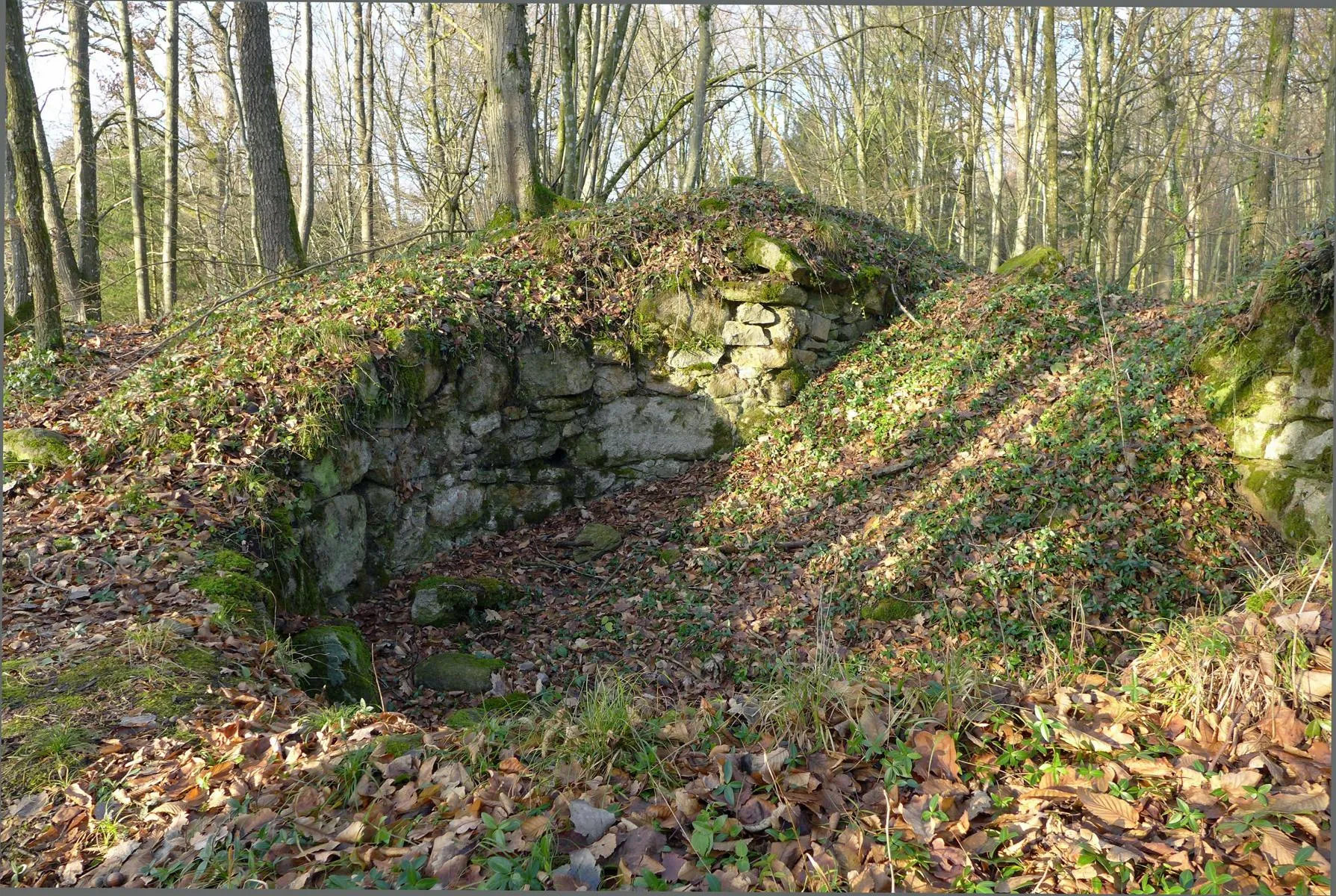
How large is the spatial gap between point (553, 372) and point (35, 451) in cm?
425

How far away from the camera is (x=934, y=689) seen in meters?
2.93

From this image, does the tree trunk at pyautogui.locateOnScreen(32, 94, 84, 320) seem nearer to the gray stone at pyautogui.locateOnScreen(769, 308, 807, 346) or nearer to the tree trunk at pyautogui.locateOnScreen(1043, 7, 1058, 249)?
the gray stone at pyautogui.locateOnScreen(769, 308, 807, 346)

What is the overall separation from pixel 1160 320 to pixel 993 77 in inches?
405

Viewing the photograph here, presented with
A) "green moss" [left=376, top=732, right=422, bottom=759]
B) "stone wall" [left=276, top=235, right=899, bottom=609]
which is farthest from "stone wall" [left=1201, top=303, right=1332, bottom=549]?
"green moss" [left=376, top=732, right=422, bottom=759]

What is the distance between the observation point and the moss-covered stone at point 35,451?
195 inches

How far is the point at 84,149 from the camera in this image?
9.76 meters

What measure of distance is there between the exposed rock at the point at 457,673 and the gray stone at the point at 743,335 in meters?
4.48

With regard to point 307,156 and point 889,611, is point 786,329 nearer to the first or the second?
point 889,611

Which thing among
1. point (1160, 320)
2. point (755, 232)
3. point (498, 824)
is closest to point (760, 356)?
point (755, 232)

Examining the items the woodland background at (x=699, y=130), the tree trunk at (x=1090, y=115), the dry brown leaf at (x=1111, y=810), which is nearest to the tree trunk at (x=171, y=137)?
the woodland background at (x=699, y=130)

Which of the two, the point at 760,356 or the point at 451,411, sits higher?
the point at 760,356

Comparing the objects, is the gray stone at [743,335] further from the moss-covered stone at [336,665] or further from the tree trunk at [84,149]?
the tree trunk at [84,149]

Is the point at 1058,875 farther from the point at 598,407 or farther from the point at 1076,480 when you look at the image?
the point at 598,407

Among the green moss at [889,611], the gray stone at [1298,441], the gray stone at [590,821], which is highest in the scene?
the gray stone at [1298,441]
